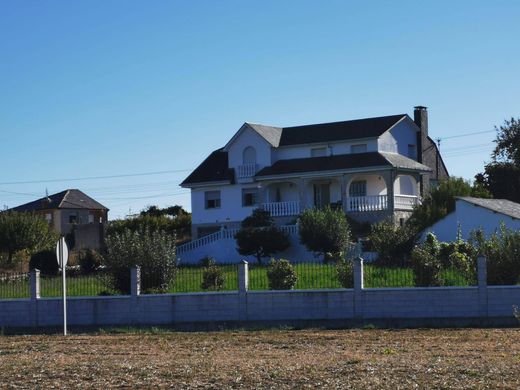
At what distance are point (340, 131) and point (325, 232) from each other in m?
12.9

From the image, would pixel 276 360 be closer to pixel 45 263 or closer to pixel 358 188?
pixel 45 263

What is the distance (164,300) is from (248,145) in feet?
97.7

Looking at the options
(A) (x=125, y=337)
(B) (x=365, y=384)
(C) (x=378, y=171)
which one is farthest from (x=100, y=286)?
(C) (x=378, y=171)

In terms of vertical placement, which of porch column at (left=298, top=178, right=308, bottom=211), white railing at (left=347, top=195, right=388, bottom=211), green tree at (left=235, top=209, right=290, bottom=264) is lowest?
green tree at (left=235, top=209, right=290, bottom=264)

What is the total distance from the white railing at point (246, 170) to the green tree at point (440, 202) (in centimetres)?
1067

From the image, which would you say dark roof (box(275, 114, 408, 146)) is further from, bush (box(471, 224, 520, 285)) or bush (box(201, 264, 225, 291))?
bush (box(471, 224, 520, 285))

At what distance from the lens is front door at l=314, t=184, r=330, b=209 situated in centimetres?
5784

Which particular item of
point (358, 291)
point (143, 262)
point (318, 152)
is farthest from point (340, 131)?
point (358, 291)

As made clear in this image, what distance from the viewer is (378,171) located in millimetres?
53938

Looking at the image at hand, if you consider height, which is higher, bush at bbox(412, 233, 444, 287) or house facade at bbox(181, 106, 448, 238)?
house facade at bbox(181, 106, 448, 238)

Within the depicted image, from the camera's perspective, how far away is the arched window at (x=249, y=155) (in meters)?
59.1

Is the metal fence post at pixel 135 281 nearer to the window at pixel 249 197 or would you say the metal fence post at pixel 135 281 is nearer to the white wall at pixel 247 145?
the white wall at pixel 247 145

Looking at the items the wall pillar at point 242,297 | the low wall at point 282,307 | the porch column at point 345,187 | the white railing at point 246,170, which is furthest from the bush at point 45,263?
the wall pillar at point 242,297

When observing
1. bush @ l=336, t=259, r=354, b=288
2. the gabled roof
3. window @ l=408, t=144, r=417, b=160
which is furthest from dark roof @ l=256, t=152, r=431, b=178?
bush @ l=336, t=259, r=354, b=288
